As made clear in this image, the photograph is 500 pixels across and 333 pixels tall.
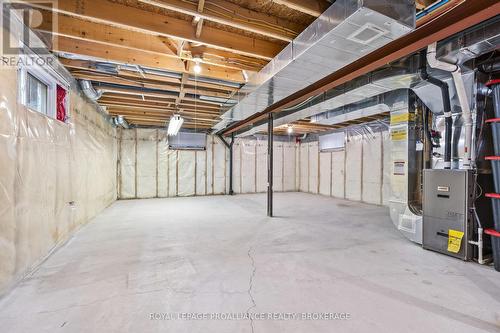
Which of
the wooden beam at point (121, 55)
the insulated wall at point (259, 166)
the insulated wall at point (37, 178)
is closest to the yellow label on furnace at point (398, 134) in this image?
the wooden beam at point (121, 55)

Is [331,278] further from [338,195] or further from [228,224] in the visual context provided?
[338,195]

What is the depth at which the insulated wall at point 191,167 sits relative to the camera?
7.14 m

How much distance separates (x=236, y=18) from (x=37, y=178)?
248 cm

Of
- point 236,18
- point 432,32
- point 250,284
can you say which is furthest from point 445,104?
point 250,284

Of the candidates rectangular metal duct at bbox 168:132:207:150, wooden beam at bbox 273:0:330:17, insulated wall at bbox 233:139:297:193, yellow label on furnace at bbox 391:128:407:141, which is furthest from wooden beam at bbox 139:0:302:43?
insulated wall at bbox 233:139:297:193

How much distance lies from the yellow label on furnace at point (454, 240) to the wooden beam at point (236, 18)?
2.77m

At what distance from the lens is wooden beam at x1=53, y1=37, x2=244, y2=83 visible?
101 inches

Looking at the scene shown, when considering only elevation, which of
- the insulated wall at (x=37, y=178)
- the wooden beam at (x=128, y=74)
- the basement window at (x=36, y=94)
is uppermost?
the wooden beam at (x=128, y=74)

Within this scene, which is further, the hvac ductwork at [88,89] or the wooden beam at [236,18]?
the hvac ductwork at [88,89]

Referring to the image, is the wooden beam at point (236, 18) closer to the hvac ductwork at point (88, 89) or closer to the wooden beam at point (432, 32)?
the wooden beam at point (432, 32)

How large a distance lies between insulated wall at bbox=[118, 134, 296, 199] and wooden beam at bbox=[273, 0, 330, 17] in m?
6.38

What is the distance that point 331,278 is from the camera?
2.18m

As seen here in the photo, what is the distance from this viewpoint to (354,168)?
7.04 m

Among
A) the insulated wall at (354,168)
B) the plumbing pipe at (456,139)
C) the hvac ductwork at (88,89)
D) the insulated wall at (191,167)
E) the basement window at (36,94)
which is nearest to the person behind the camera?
the basement window at (36,94)
